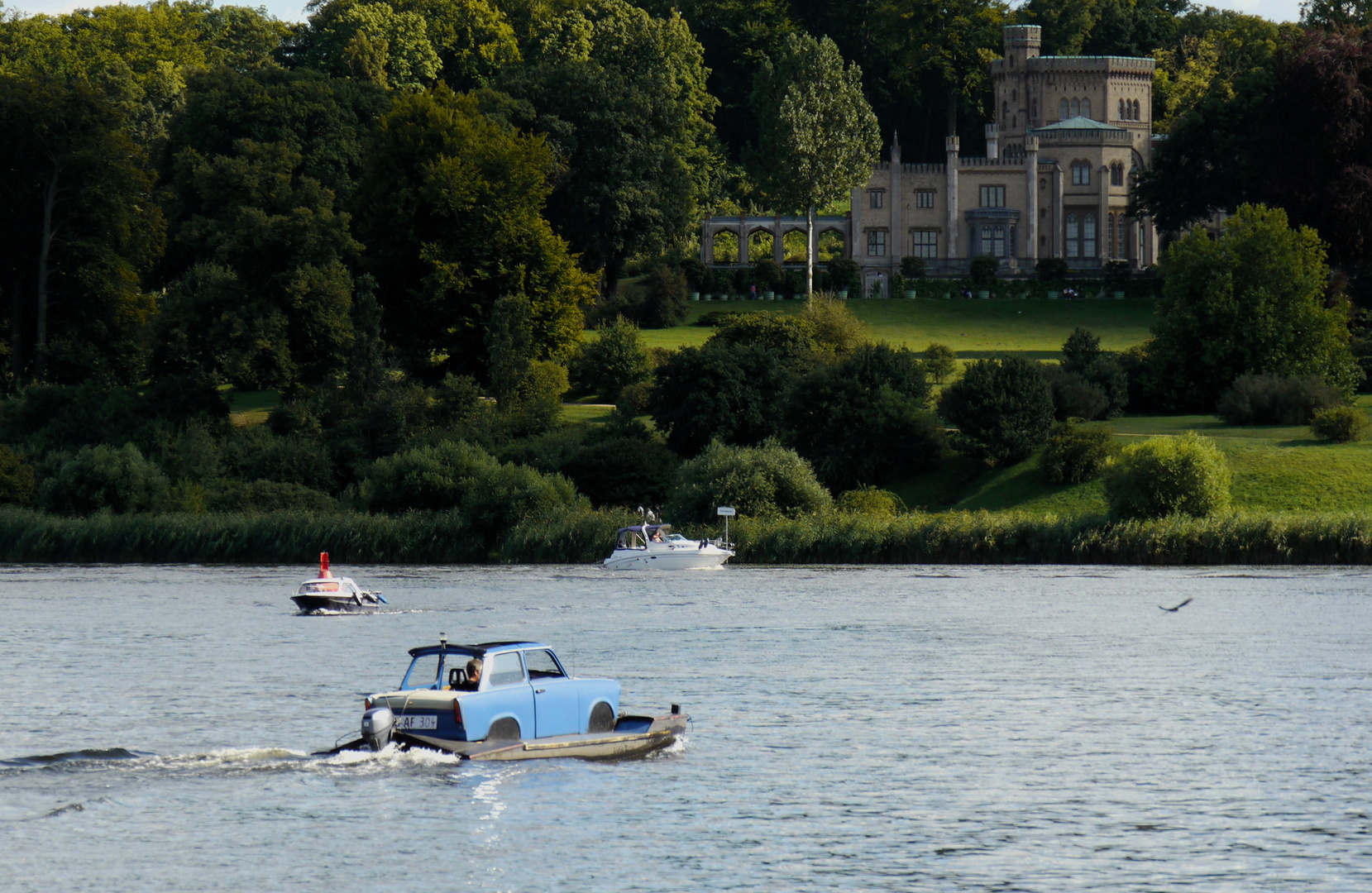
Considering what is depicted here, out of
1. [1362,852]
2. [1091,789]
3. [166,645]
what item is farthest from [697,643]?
[1362,852]

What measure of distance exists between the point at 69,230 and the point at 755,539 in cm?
5187

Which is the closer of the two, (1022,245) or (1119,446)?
(1119,446)

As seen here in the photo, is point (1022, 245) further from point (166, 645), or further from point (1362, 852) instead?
point (1362, 852)

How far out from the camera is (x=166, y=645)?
4584 centimetres

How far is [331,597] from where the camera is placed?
53.0 metres

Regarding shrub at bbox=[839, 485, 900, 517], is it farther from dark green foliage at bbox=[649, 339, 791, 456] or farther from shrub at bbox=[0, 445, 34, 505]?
shrub at bbox=[0, 445, 34, 505]

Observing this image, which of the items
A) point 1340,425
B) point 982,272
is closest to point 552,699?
point 1340,425

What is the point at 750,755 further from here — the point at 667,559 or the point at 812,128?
the point at 812,128

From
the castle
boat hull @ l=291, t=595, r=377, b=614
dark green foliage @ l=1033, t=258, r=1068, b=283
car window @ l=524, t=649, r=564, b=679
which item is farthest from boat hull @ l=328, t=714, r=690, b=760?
the castle

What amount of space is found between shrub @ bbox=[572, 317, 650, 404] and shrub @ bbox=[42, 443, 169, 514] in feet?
94.6

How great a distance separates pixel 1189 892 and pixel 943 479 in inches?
2330

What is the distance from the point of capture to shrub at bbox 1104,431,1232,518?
217 ft

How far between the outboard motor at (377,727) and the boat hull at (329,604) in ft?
80.2

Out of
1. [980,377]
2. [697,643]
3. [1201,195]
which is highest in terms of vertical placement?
[1201,195]
